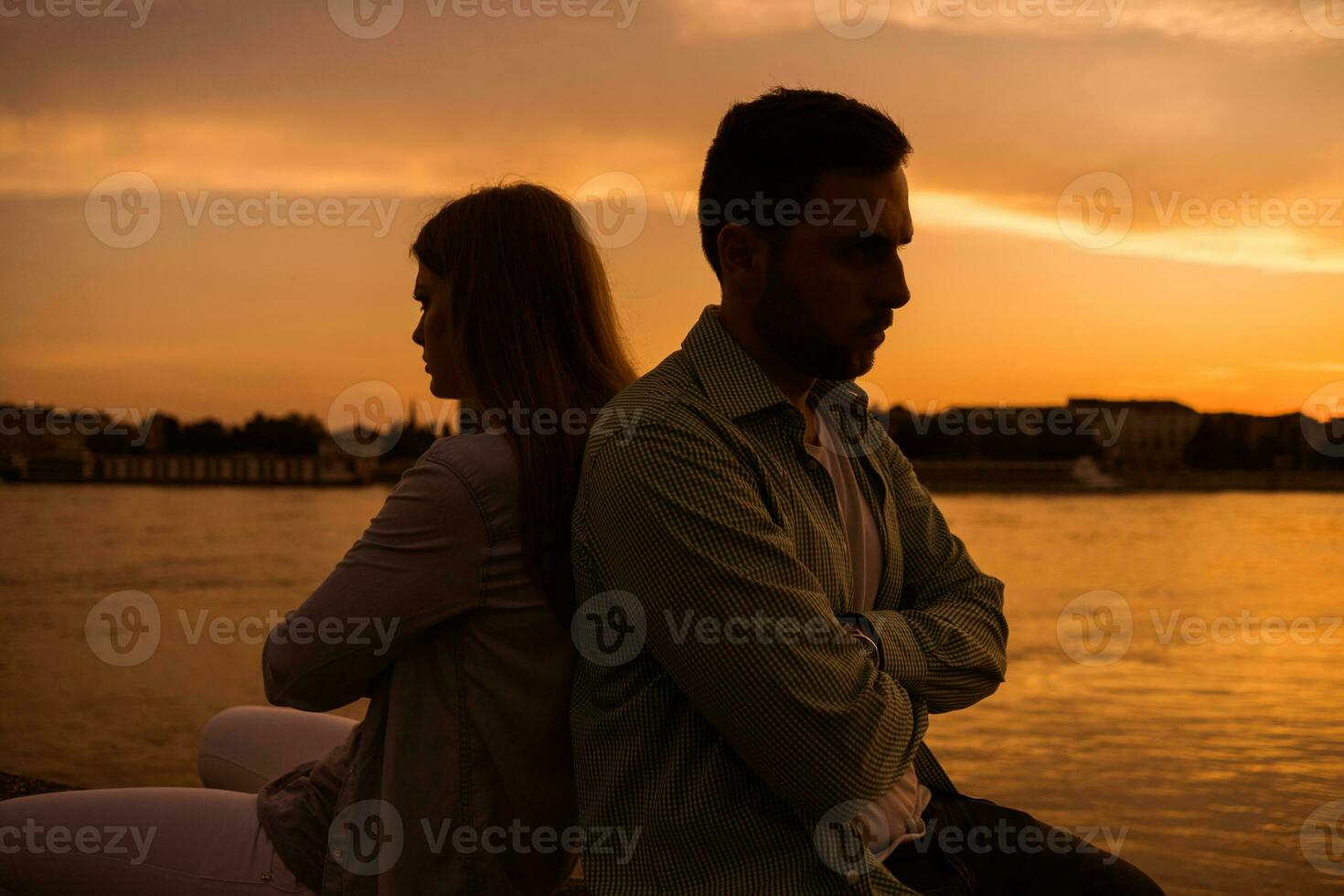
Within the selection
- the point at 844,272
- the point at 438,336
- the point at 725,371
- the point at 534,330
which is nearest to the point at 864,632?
the point at 725,371

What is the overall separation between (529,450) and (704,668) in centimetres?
46

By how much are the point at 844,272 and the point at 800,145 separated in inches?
8.8

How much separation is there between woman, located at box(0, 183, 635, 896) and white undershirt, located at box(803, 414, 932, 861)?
43 centimetres

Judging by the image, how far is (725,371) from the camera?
1967 millimetres

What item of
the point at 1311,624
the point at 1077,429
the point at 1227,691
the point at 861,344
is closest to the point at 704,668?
the point at 861,344

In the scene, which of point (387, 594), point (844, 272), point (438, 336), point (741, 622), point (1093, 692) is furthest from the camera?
point (1093, 692)

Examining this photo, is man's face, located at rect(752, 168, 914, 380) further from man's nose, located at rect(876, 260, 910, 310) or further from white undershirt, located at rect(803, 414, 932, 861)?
white undershirt, located at rect(803, 414, 932, 861)


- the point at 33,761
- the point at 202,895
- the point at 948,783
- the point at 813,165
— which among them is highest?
the point at 813,165

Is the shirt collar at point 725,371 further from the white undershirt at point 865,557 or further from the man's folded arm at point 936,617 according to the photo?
the man's folded arm at point 936,617

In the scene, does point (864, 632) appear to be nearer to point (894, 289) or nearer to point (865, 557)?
point (865, 557)

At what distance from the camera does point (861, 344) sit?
1.96 metres

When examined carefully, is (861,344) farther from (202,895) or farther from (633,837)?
(202,895)

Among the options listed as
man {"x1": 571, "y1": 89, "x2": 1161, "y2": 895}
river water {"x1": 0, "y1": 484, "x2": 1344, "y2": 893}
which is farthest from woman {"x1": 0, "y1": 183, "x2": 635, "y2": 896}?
river water {"x1": 0, "y1": 484, "x2": 1344, "y2": 893}

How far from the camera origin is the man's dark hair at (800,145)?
1941mm
